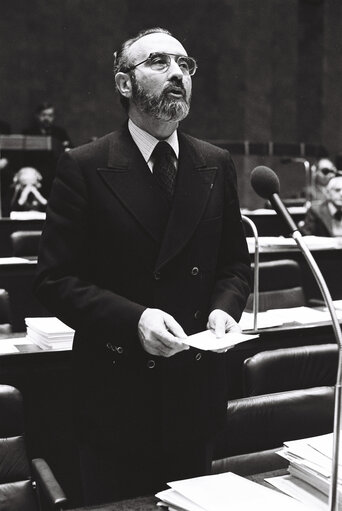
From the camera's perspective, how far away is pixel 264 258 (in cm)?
466

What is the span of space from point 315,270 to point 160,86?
2.10 ft

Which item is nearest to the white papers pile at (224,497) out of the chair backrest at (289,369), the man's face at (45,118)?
the chair backrest at (289,369)

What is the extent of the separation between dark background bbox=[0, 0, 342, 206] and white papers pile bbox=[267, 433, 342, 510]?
9.21m

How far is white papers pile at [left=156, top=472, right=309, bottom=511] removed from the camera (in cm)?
123

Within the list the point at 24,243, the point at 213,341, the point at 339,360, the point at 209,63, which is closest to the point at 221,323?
the point at 213,341

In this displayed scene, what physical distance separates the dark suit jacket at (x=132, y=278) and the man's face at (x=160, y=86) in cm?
12

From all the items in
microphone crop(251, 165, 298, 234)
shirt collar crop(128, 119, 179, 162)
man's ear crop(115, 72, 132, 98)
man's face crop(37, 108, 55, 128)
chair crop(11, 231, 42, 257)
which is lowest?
chair crop(11, 231, 42, 257)

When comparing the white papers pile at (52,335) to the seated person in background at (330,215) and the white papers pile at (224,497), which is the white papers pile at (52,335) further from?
the seated person in background at (330,215)

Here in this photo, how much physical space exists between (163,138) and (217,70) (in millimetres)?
9906

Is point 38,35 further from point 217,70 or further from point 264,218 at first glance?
point 264,218

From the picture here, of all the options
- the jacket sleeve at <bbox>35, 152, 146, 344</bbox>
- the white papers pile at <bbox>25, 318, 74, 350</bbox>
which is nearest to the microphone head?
the jacket sleeve at <bbox>35, 152, 146, 344</bbox>

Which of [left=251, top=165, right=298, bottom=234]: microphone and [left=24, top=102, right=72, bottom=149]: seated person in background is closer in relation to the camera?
[left=251, top=165, right=298, bottom=234]: microphone

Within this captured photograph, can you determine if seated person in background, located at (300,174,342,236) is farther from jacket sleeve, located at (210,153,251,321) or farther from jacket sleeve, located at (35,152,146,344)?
jacket sleeve, located at (35,152,146,344)

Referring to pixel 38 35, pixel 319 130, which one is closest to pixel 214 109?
pixel 319 130
